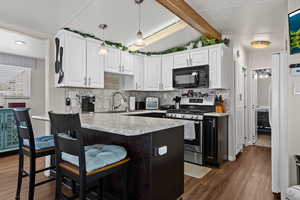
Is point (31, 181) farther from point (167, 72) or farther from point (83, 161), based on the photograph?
point (167, 72)

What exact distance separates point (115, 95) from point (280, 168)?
334 cm

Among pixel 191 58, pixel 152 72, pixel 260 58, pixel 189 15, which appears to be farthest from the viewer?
pixel 260 58

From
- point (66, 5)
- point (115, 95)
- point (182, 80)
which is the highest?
point (66, 5)

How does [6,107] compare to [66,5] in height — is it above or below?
below

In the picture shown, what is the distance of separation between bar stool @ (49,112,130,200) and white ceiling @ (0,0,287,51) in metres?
1.99

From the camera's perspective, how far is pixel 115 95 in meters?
4.28

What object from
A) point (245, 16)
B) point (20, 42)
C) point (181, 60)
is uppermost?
point (245, 16)

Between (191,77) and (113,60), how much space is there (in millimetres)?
1712

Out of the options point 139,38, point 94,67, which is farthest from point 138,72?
point 139,38

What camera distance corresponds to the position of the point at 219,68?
11.5 ft

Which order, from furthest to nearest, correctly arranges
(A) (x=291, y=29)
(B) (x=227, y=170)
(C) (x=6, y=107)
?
(C) (x=6, y=107) → (B) (x=227, y=170) → (A) (x=291, y=29)

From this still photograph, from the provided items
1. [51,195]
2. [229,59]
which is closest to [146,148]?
[51,195]

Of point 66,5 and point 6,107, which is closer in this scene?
point 66,5

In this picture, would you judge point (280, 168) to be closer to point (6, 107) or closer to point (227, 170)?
point (227, 170)
